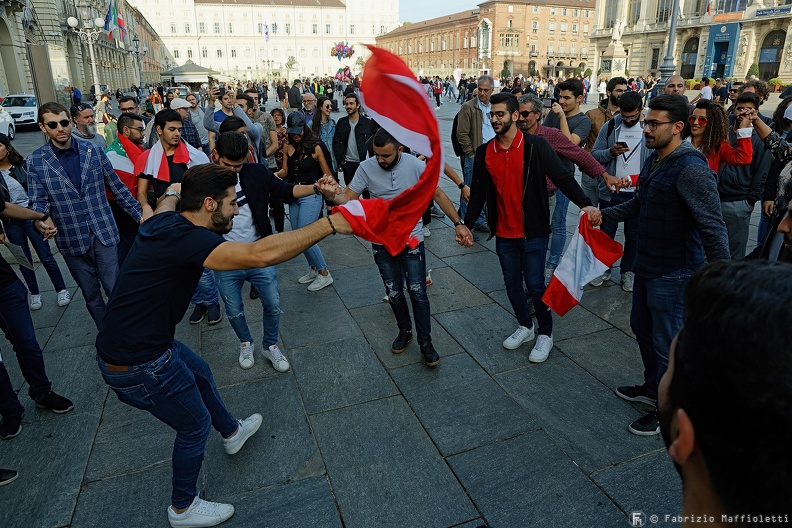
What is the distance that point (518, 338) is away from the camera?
4465 millimetres

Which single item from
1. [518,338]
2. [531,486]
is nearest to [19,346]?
[531,486]

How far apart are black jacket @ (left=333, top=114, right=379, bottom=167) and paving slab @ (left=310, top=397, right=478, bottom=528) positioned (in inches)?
166

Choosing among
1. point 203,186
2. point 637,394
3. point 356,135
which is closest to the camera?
point 203,186

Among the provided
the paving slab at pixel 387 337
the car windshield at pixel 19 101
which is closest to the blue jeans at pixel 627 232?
the paving slab at pixel 387 337

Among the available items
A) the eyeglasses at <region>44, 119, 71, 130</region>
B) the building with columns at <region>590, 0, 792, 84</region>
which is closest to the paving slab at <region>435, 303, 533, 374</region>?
the eyeglasses at <region>44, 119, 71, 130</region>

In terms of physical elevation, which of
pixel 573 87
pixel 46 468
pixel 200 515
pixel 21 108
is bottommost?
pixel 46 468

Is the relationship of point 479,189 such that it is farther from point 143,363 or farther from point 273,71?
point 273,71

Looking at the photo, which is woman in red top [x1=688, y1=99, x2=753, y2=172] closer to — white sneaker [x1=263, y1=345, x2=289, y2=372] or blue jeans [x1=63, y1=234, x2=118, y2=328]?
white sneaker [x1=263, y1=345, x2=289, y2=372]

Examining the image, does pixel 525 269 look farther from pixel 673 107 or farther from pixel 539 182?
pixel 673 107

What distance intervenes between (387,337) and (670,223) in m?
2.59

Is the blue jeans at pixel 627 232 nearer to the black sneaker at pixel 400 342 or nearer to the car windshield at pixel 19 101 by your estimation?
the black sneaker at pixel 400 342

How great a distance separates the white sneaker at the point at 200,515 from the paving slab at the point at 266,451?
211mm

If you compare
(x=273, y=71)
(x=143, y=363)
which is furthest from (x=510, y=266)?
(x=273, y=71)

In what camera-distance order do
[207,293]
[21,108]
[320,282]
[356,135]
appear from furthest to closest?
1. [21,108]
2. [356,135]
3. [320,282]
4. [207,293]
